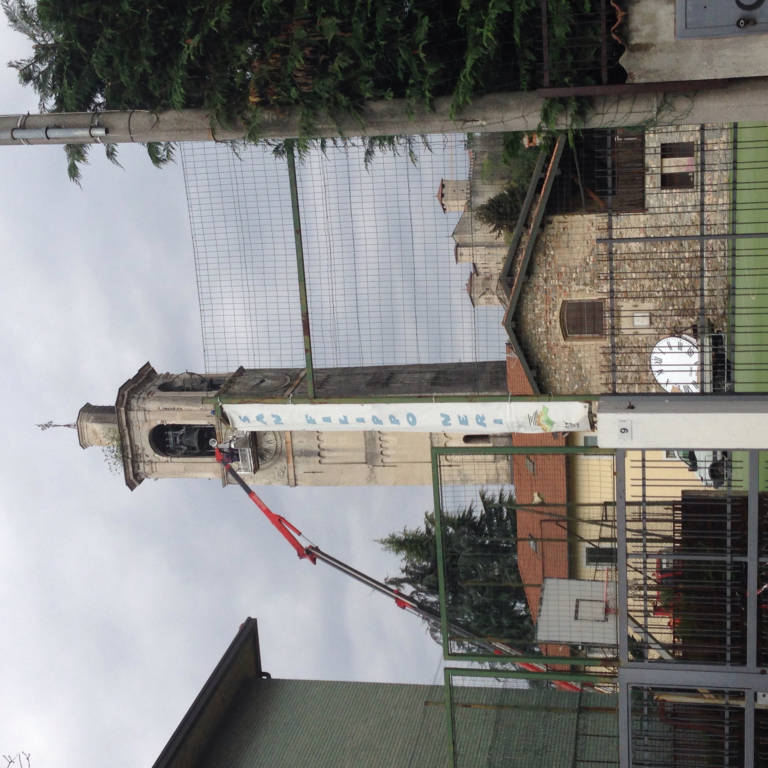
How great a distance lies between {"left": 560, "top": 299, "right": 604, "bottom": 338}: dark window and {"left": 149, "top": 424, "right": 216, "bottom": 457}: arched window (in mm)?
11534

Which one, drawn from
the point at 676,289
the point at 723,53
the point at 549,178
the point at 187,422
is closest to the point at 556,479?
the point at 676,289

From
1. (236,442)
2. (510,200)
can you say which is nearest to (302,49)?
(510,200)

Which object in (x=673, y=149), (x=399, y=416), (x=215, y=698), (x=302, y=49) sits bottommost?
(x=215, y=698)

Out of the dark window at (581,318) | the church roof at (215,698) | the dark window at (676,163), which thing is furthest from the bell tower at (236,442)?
the church roof at (215,698)

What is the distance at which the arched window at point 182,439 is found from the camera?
24.0 m

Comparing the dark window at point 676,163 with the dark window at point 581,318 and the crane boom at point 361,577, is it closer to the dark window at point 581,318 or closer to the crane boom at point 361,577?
the dark window at point 581,318

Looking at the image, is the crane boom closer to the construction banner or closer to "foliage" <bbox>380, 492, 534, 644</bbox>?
the construction banner

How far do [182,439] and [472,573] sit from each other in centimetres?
940

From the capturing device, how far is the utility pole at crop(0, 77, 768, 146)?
7.86 m

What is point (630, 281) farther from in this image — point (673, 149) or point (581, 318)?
point (673, 149)

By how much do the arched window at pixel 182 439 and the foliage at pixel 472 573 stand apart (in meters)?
6.31

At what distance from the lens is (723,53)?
7688mm

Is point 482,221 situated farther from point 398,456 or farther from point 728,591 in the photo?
point 728,591

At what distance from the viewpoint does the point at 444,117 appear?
26.9ft
